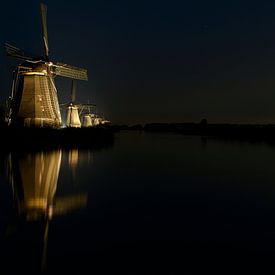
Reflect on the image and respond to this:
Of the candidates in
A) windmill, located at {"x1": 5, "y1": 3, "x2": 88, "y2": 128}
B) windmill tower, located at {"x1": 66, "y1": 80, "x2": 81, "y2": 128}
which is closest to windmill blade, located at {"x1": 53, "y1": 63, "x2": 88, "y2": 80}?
windmill, located at {"x1": 5, "y1": 3, "x2": 88, "y2": 128}

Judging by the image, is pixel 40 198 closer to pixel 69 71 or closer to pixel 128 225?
pixel 128 225

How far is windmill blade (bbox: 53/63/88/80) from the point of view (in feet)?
91.6

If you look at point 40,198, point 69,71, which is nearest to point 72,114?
point 69,71

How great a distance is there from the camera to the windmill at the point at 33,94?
2434 cm

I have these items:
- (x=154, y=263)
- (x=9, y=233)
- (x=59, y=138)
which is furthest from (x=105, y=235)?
(x=59, y=138)

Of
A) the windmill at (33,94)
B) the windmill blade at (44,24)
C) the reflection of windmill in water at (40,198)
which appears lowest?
the reflection of windmill in water at (40,198)

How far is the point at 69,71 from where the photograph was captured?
29.3 meters

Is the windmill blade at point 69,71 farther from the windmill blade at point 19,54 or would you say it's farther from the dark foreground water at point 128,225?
the dark foreground water at point 128,225

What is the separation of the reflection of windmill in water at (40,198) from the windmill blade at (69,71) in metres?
17.2

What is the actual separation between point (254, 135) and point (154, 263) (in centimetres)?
7711

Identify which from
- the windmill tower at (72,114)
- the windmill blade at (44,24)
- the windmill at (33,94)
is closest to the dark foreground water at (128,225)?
the windmill at (33,94)

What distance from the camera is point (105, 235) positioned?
568cm

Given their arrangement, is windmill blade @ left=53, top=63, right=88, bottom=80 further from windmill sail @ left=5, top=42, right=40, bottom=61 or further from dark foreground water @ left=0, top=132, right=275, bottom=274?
dark foreground water @ left=0, top=132, right=275, bottom=274

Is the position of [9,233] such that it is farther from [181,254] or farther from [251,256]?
[251,256]
